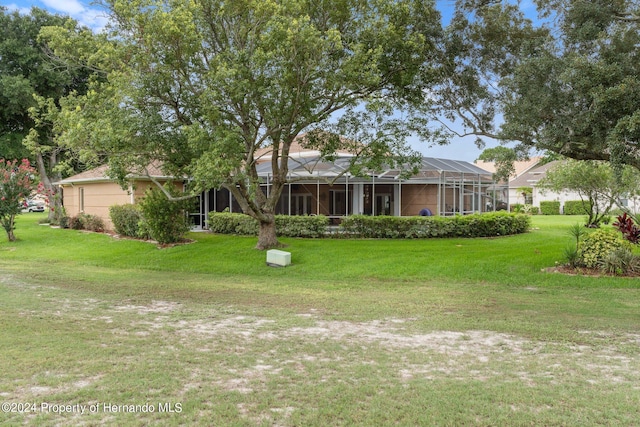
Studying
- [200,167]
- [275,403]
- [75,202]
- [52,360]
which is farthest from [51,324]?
[75,202]

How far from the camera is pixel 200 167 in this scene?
1159 centimetres

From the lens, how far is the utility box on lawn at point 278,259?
1345 cm

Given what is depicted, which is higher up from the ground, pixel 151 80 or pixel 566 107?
pixel 151 80

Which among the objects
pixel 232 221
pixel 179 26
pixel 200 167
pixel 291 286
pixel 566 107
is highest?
pixel 179 26

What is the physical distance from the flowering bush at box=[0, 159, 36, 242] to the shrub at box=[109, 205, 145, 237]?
3515mm

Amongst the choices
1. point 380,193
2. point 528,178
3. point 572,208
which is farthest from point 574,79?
point 528,178

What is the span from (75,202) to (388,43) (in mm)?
20569

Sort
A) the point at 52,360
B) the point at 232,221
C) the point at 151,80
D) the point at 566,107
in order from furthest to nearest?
the point at 232,221, the point at 151,80, the point at 566,107, the point at 52,360

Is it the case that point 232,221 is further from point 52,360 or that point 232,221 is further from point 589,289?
point 52,360

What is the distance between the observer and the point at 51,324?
704 centimetres

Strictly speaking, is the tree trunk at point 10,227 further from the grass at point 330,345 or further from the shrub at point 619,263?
the shrub at point 619,263

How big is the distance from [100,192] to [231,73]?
49.6 feet

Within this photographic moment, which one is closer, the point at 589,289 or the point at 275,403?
the point at 275,403

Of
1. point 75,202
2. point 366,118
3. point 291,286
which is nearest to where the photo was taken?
point 291,286
